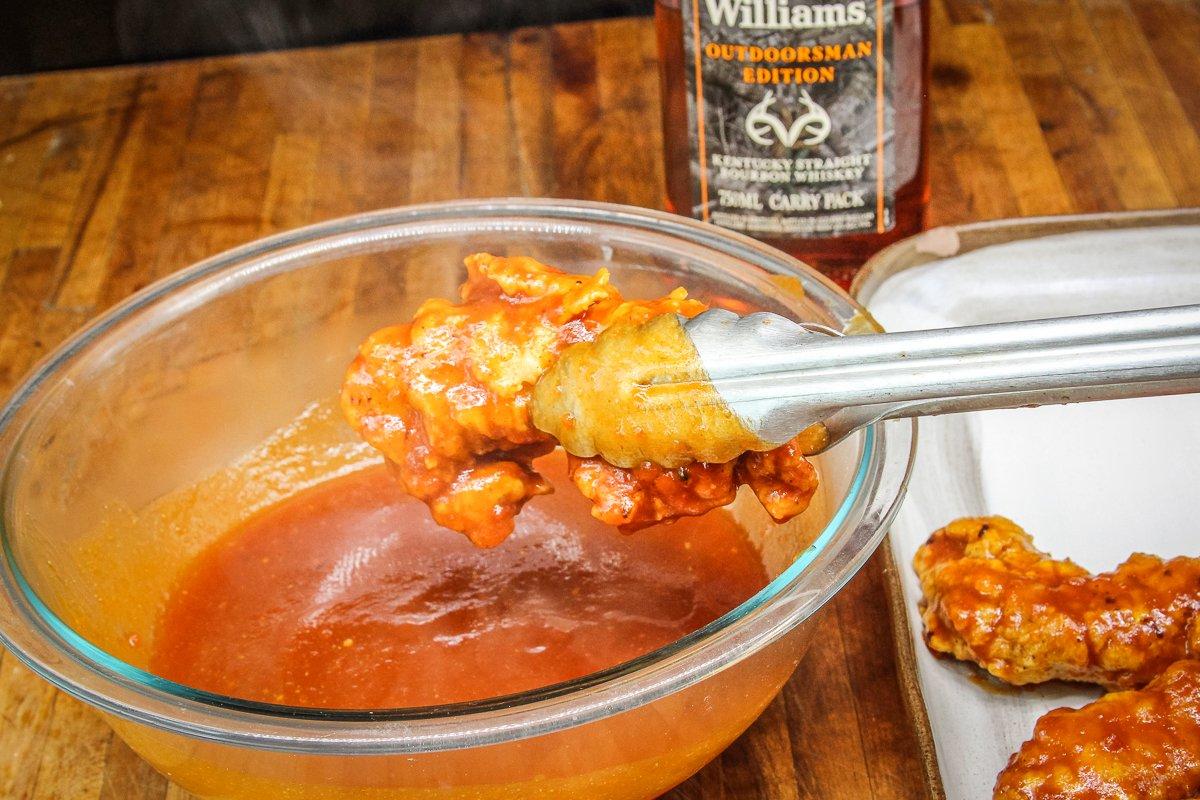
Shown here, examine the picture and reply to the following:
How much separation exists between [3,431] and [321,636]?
1.07ft

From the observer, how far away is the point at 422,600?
126 cm

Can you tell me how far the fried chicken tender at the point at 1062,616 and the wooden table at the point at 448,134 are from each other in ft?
2.60

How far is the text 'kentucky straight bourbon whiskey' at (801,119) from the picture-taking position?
1568mm

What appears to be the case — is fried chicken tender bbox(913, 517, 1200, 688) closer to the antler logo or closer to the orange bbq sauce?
the orange bbq sauce

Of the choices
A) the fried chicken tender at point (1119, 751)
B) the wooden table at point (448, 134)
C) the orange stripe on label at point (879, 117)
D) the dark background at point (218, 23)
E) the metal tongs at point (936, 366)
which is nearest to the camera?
the metal tongs at point (936, 366)

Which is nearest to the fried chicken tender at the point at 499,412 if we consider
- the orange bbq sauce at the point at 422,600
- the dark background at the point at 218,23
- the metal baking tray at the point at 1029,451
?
the orange bbq sauce at the point at 422,600

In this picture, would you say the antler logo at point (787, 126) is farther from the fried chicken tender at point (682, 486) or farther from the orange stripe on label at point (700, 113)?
the fried chicken tender at point (682, 486)

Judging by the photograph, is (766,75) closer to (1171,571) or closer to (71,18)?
(1171,571)

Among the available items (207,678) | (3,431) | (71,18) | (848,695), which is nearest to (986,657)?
(848,695)

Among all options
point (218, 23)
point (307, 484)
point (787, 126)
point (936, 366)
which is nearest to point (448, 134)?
point (218, 23)

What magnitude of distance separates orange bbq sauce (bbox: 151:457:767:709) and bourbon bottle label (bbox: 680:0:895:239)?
18.4 inches

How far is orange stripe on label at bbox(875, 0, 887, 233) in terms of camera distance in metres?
1.56

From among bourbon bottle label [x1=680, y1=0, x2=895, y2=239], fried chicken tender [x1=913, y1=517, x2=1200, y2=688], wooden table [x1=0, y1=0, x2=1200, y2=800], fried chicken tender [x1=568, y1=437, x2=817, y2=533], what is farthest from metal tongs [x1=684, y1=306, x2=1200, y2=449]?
wooden table [x1=0, y1=0, x2=1200, y2=800]

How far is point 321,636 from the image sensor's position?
1.23 m
